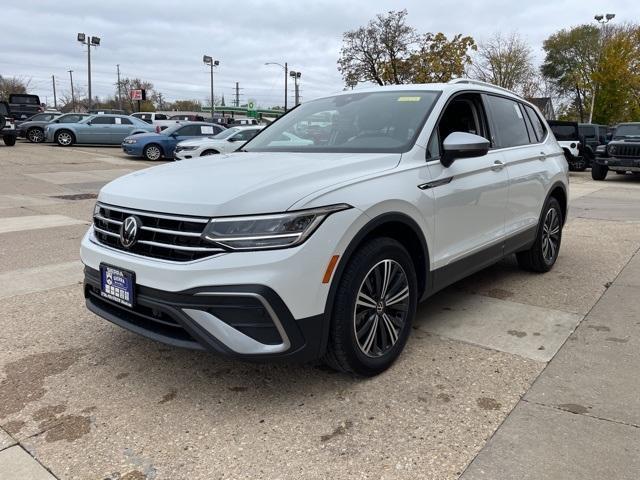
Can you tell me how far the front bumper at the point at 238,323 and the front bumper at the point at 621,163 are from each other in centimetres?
1719

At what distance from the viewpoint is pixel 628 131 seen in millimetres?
17969

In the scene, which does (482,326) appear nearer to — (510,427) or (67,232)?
(510,427)

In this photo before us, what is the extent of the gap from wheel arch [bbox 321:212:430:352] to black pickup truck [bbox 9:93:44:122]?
114 ft

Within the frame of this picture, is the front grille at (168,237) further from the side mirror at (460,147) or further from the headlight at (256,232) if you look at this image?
the side mirror at (460,147)

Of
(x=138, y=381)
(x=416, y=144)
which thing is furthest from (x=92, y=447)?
(x=416, y=144)

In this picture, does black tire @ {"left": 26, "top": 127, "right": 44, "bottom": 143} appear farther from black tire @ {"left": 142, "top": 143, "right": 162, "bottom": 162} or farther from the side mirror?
the side mirror

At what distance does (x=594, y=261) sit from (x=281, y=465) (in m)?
5.00

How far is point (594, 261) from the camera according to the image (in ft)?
20.3

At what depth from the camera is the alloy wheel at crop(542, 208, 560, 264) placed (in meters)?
5.53

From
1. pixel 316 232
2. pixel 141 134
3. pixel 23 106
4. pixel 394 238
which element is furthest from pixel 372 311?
pixel 23 106

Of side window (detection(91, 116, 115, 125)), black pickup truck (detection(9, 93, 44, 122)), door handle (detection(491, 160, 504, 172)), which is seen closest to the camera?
door handle (detection(491, 160, 504, 172))

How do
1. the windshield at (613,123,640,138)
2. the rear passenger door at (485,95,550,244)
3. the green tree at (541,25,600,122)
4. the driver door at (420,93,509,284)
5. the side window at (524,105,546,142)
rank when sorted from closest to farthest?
the driver door at (420,93,509,284)
the rear passenger door at (485,95,550,244)
the side window at (524,105,546,142)
the windshield at (613,123,640,138)
the green tree at (541,25,600,122)

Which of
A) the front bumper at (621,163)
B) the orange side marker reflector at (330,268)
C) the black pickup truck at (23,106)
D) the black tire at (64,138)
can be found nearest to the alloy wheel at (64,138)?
the black tire at (64,138)

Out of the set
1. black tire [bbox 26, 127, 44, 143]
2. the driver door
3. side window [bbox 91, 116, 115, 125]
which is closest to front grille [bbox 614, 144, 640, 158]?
the driver door
